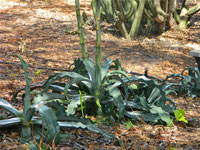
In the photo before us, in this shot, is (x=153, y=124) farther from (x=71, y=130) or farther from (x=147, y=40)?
(x=147, y=40)

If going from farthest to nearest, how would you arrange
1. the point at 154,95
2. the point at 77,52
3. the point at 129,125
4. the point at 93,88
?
1. the point at 77,52
2. the point at 154,95
3. the point at 93,88
4. the point at 129,125

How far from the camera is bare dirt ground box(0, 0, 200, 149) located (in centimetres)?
248

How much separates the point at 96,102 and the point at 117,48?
10.5 ft

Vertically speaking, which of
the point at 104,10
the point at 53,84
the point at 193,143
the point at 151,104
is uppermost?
the point at 104,10

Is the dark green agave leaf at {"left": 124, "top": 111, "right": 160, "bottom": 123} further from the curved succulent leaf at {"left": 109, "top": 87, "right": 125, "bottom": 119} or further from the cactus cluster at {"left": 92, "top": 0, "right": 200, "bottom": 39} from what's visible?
the cactus cluster at {"left": 92, "top": 0, "right": 200, "bottom": 39}

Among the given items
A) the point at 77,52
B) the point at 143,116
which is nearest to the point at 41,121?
the point at 143,116

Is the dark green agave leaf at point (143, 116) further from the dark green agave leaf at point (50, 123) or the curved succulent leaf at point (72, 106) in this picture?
the dark green agave leaf at point (50, 123)

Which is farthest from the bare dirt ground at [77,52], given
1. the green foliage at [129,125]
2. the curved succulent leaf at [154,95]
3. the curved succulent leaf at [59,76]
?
the curved succulent leaf at [59,76]

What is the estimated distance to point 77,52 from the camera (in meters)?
5.41

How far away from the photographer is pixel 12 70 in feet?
13.5

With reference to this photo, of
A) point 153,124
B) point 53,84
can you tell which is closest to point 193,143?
point 153,124

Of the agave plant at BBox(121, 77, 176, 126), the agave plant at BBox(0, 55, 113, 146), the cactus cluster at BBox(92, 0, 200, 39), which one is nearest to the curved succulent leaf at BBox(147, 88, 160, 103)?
the agave plant at BBox(121, 77, 176, 126)

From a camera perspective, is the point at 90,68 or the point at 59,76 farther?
the point at 90,68

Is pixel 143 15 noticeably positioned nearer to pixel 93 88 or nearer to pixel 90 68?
pixel 90 68
